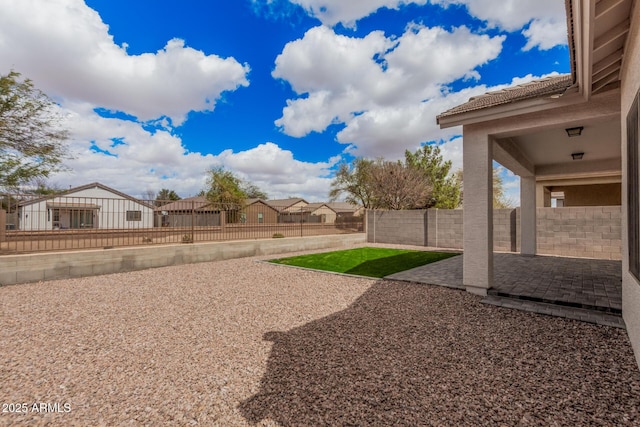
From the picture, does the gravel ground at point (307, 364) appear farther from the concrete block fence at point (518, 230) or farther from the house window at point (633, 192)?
the concrete block fence at point (518, 230)

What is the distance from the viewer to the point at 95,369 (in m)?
2.90

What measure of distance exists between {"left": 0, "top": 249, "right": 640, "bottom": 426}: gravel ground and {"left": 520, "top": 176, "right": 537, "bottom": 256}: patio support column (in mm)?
7320

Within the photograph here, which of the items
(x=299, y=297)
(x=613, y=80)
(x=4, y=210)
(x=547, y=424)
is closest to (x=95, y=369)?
(x=299, y=297)

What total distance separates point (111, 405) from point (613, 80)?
24.6 ft

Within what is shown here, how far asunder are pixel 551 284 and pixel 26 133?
16.1 metres

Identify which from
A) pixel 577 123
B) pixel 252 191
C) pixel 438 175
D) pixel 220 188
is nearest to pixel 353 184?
pixel 438 175

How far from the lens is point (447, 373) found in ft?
9.10

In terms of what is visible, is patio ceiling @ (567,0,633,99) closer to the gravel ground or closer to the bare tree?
the gravel ground

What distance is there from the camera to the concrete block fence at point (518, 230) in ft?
32.1

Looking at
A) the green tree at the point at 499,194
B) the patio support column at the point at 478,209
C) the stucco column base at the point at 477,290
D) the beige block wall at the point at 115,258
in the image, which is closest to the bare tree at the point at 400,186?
the green tree at the point at 499,194

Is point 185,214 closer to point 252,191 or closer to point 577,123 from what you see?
point 577,123

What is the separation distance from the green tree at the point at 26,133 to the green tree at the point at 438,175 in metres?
24.7

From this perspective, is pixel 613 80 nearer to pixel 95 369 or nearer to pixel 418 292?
pixel 418 292

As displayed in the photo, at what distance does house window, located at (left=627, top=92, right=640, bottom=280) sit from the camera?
2986mm
